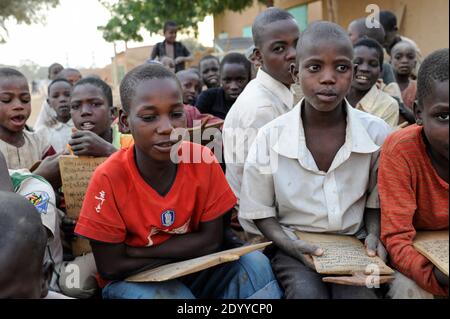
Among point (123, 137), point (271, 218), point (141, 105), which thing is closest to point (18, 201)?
point (141, 105)

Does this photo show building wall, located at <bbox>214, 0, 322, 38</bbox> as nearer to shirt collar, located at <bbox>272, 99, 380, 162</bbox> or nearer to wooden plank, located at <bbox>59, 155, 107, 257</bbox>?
wooden plank, located at <bbox>59, 155, 107, 257</bbox>

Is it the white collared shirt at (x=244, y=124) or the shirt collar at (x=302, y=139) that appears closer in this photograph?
the shirt collar at (x=302, y=139)

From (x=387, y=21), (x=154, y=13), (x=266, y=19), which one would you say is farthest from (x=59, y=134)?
(x=154, y=13)

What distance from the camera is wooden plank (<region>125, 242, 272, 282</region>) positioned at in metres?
1.67

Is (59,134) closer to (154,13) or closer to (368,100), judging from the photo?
(368,100)

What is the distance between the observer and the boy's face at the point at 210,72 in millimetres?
5797

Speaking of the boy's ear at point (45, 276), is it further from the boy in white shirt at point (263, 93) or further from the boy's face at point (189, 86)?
the boy's face at point (189, 86)

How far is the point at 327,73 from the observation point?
2.00 meters

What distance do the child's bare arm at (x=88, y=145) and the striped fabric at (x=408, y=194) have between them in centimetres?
131

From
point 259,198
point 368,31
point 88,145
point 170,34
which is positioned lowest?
point 259,198

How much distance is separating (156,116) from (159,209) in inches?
14.2

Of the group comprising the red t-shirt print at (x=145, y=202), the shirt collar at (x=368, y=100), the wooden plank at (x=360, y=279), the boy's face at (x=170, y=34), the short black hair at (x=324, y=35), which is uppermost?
the boy's face at (x=170, y=34)

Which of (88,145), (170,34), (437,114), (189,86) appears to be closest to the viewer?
(437,114)

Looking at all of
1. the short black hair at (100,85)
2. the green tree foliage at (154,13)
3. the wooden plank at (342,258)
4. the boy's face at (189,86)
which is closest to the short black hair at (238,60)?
the boy's face at (189,86)
